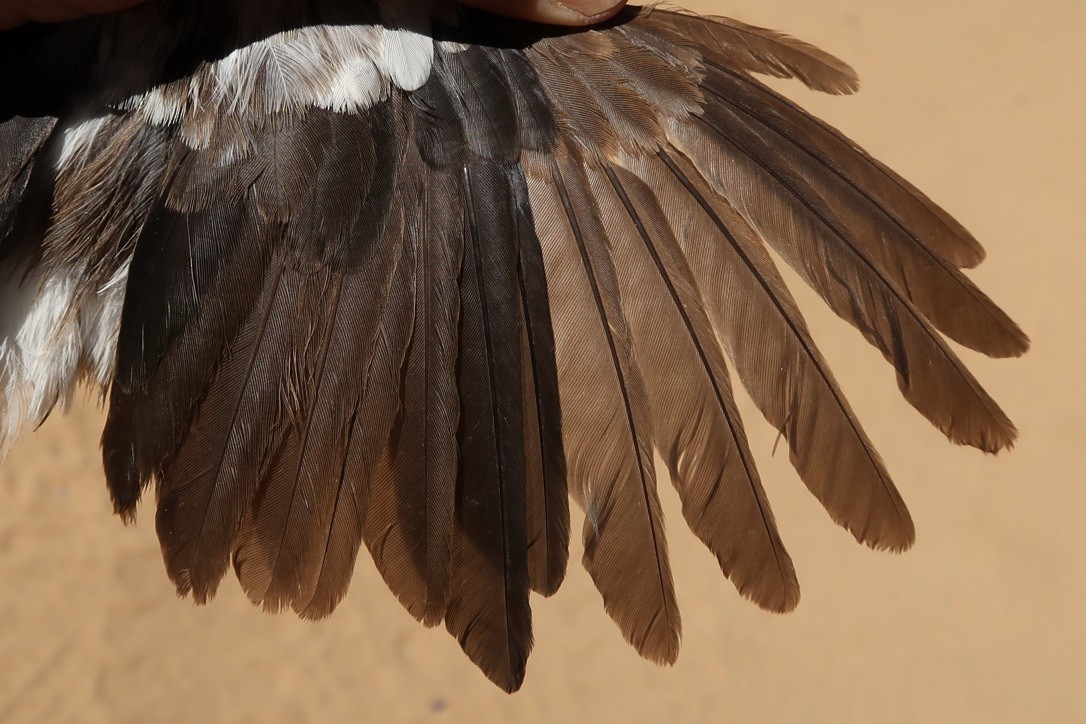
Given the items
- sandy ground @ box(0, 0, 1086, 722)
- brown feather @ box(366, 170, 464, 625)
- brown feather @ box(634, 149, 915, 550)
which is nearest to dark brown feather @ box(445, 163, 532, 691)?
brown feather @ box(366, 170, 464, 625)

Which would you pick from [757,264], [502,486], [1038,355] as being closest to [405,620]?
[502,486]

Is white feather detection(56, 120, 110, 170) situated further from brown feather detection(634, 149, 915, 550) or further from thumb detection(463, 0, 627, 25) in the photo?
brown feather detection(634, 149, 915, 550)

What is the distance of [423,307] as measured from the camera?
0.79m

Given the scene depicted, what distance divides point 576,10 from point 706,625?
3.91 feet

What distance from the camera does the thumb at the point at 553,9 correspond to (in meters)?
0.82

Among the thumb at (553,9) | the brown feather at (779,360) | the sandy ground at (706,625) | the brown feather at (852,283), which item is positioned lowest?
the sandy ground at (706,625)

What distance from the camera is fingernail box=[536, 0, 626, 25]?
2.69ft

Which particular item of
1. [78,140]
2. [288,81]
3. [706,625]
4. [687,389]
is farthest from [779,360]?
[706,625]

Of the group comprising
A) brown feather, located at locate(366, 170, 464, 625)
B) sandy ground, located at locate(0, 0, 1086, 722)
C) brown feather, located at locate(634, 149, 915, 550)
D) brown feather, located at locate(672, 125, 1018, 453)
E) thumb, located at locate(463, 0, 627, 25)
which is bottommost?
sandy ground, located at locate(0, 0, 1086, 722)

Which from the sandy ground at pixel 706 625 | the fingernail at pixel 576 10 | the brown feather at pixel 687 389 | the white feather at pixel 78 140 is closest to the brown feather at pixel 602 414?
the brown feather at pixel 687 389

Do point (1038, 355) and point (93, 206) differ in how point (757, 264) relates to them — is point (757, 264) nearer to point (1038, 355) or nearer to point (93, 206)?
point (93, 206)

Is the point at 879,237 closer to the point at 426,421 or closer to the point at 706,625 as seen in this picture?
the point at 426,421

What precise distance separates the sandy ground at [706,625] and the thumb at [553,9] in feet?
3.66

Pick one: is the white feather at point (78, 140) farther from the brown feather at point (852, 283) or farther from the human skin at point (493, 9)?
the brown feather at point (852, 283)
